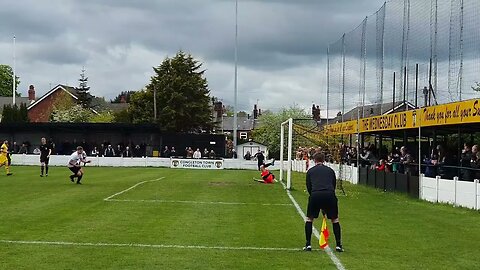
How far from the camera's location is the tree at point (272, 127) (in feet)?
333

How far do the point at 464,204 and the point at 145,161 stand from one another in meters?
41.4

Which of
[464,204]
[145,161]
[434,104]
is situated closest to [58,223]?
[464,204]

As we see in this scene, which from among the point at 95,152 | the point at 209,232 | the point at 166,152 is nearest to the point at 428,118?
the point at 209,232

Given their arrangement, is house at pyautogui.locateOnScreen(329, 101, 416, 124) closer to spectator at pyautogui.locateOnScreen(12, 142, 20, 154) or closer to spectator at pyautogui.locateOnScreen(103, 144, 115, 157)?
spectator at pyautogui.locateOnScreen(103, 144, 115, 157)

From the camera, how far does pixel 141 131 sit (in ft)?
227

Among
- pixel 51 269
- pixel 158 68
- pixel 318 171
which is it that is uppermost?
pixel 158 68

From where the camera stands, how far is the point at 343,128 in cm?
4234

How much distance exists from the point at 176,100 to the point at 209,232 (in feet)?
259

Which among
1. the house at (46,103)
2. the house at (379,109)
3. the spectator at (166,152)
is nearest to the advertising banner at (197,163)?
the spectator at (166,152)

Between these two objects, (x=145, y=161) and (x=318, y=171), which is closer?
(x=318, y=171)

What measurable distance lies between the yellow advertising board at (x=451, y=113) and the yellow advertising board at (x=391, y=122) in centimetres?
123

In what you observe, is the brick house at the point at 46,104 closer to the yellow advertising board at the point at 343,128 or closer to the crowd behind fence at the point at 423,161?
the yellow advertising board at the point at 343,128

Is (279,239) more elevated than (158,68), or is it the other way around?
(158,68)

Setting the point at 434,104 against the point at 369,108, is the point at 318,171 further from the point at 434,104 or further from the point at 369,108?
the point at 369,108
